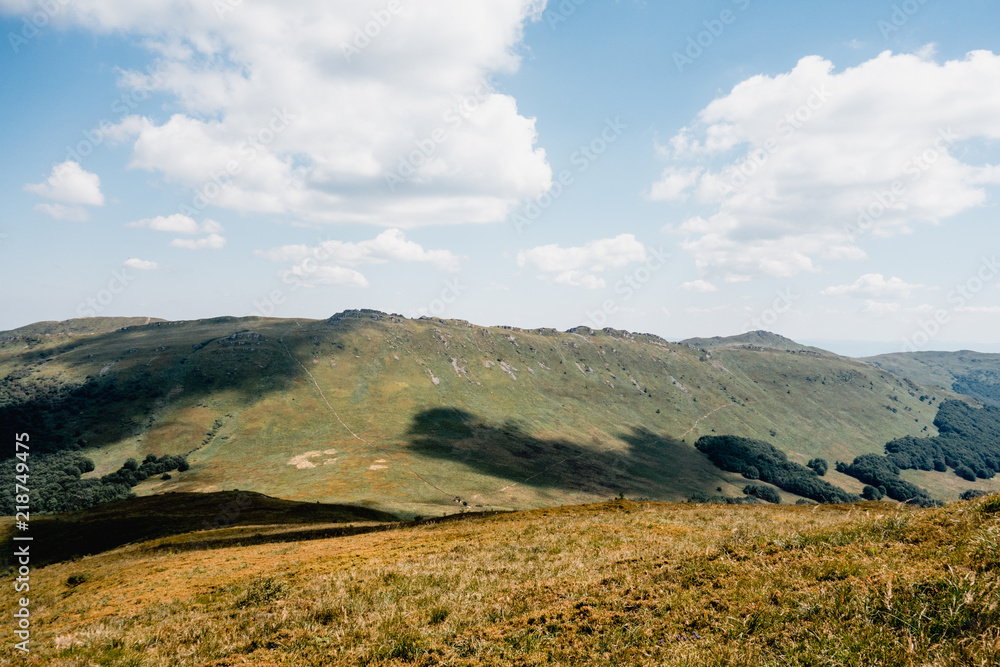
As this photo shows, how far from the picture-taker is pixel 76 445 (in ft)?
456

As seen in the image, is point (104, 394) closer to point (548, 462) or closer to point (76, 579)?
point (548, 462)

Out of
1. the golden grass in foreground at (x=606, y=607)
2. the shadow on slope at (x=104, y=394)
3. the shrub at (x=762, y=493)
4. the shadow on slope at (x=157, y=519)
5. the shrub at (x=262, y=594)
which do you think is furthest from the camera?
the shrub at (x=762, y=493)

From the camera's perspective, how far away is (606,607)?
1156 cm

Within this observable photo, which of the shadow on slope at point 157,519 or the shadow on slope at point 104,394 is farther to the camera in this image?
the shadow on slope at point 104,394

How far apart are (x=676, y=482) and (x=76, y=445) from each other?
21778cm

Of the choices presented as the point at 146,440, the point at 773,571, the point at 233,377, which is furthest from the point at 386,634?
the point at 233,377

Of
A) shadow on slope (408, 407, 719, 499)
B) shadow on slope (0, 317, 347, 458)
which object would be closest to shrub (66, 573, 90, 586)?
shadow on slope (408, 407, 719, 499)

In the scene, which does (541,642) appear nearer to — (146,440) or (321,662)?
(321,662)

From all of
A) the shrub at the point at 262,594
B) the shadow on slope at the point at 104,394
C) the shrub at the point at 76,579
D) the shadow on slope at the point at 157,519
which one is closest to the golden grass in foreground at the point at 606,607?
the shrub at the point at 262,594

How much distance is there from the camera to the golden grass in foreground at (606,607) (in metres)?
7.95

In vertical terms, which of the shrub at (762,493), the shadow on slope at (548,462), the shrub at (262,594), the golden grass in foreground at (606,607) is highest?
the golden grass in foreground at (606,607)

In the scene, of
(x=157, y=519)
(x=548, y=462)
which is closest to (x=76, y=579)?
(x=157, y=519)

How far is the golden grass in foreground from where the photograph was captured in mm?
7945

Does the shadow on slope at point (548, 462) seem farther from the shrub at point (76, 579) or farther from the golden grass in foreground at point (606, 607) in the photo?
the golden grass in foreground at point (606, 607)
